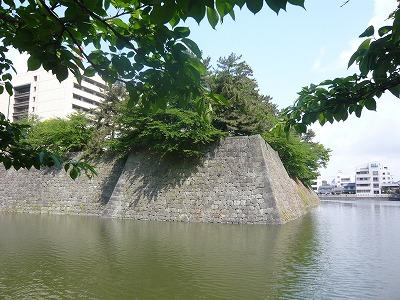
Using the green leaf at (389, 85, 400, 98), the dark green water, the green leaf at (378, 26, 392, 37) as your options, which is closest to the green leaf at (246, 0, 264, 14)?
the green leaf at (378, 26, 392, 37)

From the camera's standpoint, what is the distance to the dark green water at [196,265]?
573cm

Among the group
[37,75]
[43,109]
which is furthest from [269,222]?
[37,75]

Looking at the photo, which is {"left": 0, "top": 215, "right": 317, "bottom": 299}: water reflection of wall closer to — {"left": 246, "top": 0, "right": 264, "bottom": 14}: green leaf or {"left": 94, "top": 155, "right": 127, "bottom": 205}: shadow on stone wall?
{"left": 246, "top": 0, "right": 264, "bottom": 14}: green leaf

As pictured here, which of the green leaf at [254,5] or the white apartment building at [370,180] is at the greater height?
the white apartment building at [370,180]

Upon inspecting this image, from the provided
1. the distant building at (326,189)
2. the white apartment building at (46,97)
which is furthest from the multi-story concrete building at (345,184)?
the white apartment building at (46,97)

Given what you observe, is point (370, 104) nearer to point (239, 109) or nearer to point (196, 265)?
point (196, 265)

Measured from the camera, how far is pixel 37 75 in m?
56.8

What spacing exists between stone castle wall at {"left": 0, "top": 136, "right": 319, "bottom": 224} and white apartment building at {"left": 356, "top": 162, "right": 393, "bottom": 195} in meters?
93.1

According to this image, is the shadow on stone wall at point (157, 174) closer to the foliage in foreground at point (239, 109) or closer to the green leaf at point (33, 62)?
the foliage in foreground at point (239, 109)

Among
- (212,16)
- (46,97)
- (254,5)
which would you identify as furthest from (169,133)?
(46,97)

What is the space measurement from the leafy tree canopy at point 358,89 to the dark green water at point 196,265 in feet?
11.6

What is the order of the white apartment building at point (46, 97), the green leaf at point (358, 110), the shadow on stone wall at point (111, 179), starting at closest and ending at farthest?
the green leaf at point (358, 110), the shadow on stone wall at point (111, 179), the white apartment building at point (46, 97)

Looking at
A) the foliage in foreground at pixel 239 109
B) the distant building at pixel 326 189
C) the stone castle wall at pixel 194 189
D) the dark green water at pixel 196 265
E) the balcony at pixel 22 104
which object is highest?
the balcony at pixel 22 104

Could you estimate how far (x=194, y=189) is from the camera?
55.7 feet
